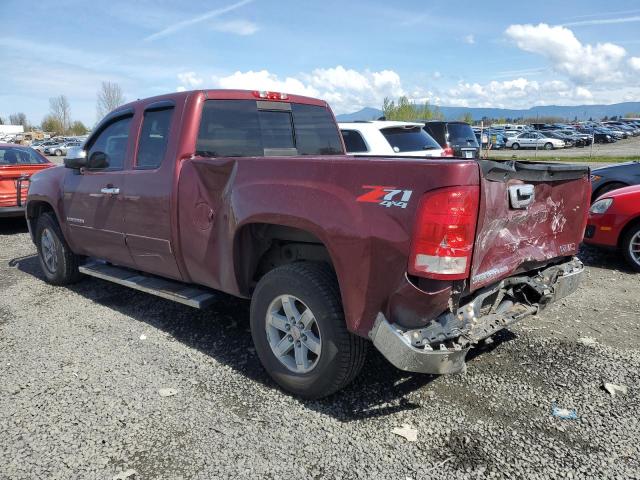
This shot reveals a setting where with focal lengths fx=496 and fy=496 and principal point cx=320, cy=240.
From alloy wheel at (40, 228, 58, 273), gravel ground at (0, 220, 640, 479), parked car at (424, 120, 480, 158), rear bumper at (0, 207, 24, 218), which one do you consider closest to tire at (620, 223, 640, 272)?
gravel ground at (0, 220, 640, 479)

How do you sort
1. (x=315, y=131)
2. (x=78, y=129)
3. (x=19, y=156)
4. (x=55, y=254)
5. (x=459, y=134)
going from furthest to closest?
(x=78, y=129)
(x=459, y=134)
(x=19, y=156)
(x=55, y=254)
(x=315, y=131)

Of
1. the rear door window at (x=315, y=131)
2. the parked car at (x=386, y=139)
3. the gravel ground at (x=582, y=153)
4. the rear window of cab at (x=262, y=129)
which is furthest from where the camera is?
the gravel ground at (x=582, y=153)

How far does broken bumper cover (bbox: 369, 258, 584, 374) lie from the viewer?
8.49 feet

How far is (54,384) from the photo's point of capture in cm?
355

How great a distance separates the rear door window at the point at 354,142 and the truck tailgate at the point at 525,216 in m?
4.30

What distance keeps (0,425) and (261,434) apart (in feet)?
5.36

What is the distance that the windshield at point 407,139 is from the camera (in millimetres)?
8086

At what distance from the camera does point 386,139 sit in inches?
310

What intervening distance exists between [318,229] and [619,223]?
492 centimetres

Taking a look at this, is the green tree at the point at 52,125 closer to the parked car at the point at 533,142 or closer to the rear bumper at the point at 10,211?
the parked car at the point at 533,142

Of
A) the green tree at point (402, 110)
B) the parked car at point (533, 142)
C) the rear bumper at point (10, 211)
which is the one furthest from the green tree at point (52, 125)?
the rear bumper at point (10, 211)

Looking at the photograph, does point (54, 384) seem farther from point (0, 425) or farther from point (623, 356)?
point (623, 356)

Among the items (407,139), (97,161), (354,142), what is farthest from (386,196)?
(407,139)

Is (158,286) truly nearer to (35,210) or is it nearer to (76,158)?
(76,158)
